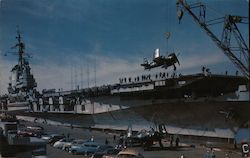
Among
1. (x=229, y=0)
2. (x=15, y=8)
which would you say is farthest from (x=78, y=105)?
(x=229, y=0)

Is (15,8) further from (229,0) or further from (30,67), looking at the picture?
(229,0)

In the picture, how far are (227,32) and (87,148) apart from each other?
514 cm

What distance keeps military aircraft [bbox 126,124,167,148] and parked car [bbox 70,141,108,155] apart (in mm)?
807

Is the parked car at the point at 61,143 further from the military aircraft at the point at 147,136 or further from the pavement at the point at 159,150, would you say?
the military aircraft at the point at 147,136

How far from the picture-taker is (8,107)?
36.2ft

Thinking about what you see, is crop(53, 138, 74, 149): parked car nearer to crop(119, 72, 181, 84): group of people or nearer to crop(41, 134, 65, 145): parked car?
crop(41, 134, 65, 145): parked car

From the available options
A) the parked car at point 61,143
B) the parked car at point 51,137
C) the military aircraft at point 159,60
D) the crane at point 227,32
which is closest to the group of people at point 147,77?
the military aircraft at point 159,60

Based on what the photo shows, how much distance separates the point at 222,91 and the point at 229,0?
15.8 feet

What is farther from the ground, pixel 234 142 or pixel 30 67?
pixel 30 67

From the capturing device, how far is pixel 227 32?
8570 millimetres

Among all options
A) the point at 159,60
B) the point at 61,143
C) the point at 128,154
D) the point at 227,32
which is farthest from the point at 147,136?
the point at 227,32

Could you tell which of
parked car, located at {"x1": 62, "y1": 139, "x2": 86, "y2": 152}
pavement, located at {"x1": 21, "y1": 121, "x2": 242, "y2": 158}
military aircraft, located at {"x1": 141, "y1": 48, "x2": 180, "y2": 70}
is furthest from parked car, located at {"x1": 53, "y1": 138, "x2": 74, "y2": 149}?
military aircraft, located at {"x1": 141, "y1": 48, "x2": 180, "y2": 70}

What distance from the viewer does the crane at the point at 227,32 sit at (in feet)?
25.5

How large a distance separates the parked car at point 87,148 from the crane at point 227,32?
4276 mm
